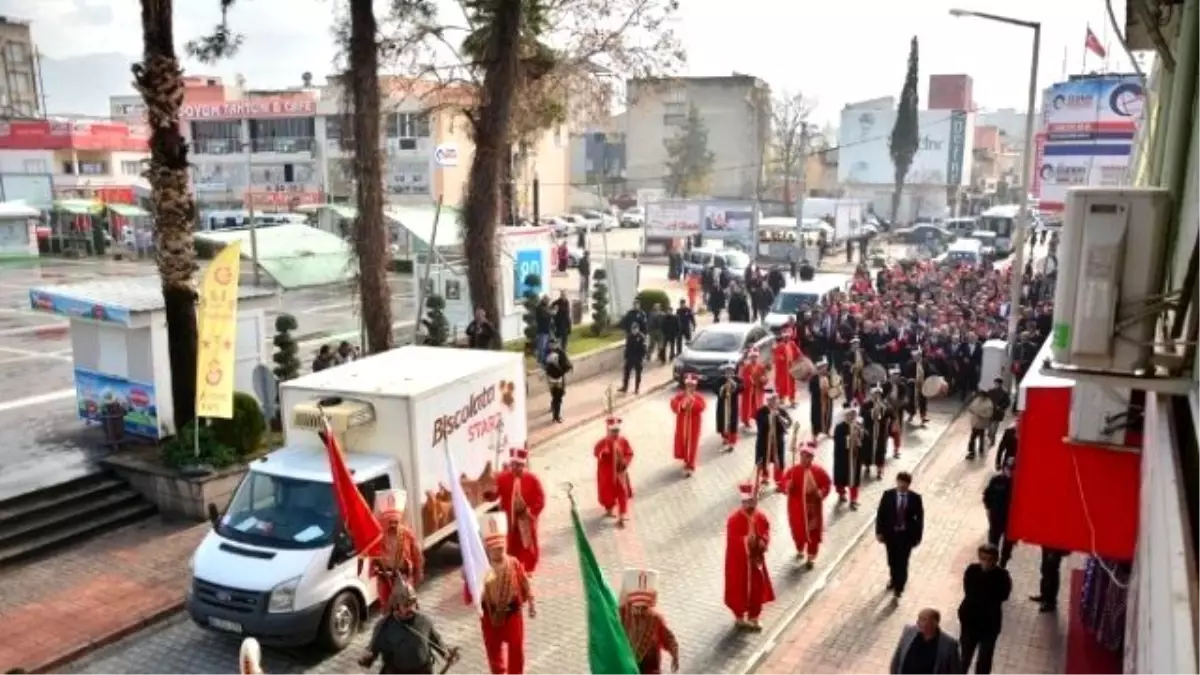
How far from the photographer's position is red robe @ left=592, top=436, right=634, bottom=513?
12797 mm

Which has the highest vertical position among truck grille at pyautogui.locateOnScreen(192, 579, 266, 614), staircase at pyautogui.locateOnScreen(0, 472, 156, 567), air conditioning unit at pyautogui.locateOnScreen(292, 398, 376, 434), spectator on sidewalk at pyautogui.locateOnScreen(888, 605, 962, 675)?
air conditioning unit at pyautogui.locateOnScreen(292, 398, 376, 434)

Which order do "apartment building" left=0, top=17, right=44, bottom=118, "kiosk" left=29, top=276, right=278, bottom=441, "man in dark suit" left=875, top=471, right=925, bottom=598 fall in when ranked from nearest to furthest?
"man in dark suit" left=875, top=471, right=925, bottom=598, "kiosk" left=29, top=276, right=278, bottom=441, "apartment building" left=0, top=17, right=44, bottom=118

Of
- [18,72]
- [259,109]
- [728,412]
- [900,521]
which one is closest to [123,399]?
[728,412]

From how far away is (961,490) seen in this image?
14.7 m

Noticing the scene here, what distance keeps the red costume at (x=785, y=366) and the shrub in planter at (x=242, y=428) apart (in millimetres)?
10133

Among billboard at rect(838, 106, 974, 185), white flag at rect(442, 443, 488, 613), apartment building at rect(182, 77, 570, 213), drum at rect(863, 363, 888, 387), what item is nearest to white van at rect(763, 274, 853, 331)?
drum at rect(863, 363, 888, 387)

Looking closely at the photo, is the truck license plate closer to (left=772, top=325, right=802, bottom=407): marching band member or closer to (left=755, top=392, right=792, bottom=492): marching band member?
(left=755, top=392, right=792, bottom=492): marching band member

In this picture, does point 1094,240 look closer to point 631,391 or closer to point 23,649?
point 23,649

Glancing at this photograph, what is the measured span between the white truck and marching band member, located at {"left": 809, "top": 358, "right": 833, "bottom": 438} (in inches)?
259

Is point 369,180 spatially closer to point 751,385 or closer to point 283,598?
point 751,385

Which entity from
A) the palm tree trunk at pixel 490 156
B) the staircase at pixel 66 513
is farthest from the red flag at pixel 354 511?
the palm tree trunk at pixel 490 156

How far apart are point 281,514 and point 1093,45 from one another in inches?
1082

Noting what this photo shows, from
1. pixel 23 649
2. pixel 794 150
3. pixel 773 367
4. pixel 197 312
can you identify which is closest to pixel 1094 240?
pixel 23 649

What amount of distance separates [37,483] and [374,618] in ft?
18.9
